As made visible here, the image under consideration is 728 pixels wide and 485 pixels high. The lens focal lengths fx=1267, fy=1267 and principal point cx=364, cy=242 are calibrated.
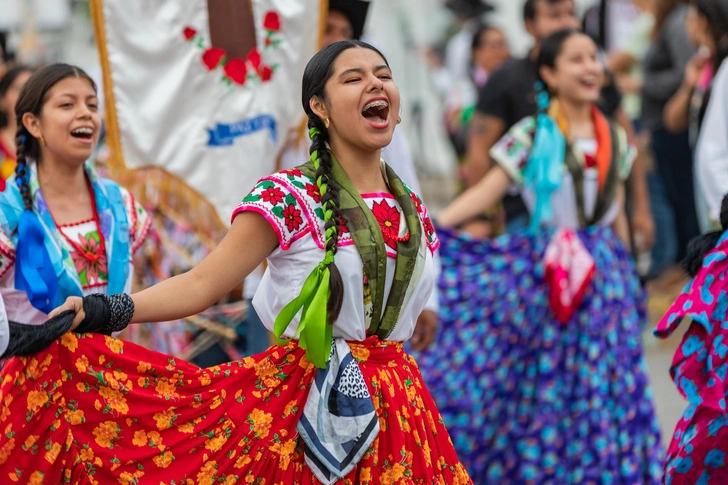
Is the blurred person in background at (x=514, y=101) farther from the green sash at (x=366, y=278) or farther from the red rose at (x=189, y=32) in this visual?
the green sash at (x=366, y=278)

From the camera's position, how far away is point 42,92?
447cm

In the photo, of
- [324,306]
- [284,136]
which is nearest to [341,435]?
[324,306]

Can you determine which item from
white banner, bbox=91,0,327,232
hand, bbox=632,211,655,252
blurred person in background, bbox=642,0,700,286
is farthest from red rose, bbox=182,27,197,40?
blurred person in background, bbox=642,0,700,286

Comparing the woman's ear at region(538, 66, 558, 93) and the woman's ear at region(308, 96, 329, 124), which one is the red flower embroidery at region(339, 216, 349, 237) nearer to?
the woman's ear at region(308, 96, 329, 124)

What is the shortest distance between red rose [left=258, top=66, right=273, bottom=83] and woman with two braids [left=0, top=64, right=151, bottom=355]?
0.92 m

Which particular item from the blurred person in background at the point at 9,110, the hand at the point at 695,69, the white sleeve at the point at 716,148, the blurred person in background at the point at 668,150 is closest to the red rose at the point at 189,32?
the blurred person in background at the point at 9,110

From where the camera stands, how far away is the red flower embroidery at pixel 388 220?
3.50m

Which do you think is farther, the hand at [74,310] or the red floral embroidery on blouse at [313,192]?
the red floral embroidery on blouse at [313,192]

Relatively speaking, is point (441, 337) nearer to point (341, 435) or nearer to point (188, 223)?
point (188, 223)

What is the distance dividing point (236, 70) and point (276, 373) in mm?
2099

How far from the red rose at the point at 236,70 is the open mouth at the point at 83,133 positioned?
935 mm

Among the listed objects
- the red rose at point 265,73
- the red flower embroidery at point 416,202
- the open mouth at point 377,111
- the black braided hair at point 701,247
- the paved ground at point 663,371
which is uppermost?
the red rose at point 265,73

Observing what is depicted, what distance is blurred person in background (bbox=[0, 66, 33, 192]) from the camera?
6.41m

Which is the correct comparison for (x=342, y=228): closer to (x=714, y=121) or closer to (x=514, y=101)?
(x=714, y=121)
